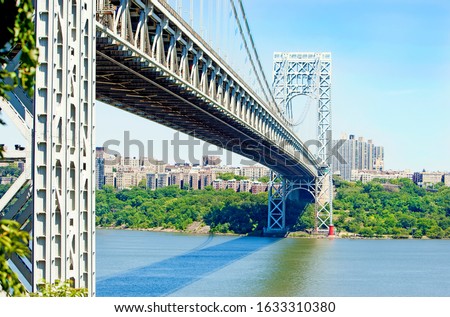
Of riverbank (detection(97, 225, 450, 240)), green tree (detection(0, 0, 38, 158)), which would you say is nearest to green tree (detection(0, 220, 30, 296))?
green tree (detection(0, 0, 38, 158))

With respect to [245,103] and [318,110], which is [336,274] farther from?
[318,110]

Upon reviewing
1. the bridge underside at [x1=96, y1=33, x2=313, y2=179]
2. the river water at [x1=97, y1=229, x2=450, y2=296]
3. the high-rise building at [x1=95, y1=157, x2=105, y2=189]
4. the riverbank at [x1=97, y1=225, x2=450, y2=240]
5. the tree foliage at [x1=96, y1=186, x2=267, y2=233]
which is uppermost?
the bridge underside at [x1=96, y1=33, x2=313, y2=179]

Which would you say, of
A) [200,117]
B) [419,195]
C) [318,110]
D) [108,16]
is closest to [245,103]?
[200,117]

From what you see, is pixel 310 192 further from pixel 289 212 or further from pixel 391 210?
pixel 391 210

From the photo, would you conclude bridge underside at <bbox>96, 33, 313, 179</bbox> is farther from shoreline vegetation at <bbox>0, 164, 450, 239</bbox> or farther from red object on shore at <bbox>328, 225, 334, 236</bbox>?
shoreline vegetation at <bbox>0, 164, 450, 239</bbox>

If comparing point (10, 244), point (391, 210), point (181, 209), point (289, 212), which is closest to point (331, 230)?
point (289, 212)

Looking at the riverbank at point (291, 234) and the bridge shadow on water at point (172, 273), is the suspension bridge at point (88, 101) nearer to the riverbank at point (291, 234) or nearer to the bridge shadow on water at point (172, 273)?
the bridge shadow on water at point (172, 273)

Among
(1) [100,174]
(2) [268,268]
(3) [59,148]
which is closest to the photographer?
(3) [59,148]
